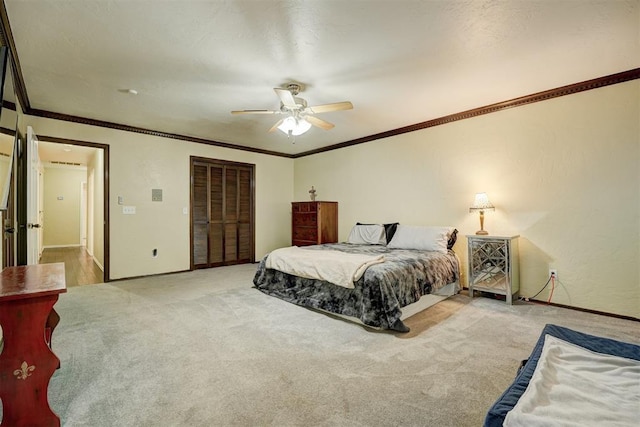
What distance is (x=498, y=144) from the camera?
12.5 ft

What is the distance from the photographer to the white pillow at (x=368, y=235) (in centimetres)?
473

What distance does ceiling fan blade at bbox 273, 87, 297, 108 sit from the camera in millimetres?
2762

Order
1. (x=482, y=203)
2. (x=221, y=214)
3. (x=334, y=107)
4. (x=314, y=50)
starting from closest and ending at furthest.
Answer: (x=314, y=50)
(x=334, y=107)
(x=482, y=203)
(x=221, y=214)

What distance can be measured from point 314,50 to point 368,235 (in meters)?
3.03

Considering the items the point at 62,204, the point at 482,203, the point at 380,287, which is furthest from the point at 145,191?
the point at 62,204

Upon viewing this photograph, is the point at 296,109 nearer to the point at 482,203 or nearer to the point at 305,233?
the point at 482,203

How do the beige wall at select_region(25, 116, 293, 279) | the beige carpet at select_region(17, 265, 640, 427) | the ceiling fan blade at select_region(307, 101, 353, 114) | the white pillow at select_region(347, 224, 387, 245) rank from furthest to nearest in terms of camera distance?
the white pillow at select_region(347, 224, 387, 245) < the beige wall at select_region(25, 116, 293, 279) < the ceiling fan blade at select_region(307, 101, 353, 114) < the beige carpet at select_region(17, 265, 640, 427)

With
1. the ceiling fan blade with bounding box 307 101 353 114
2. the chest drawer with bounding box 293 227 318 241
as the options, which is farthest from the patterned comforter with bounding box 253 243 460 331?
the chest drawer with bounding box 293 227 318 241

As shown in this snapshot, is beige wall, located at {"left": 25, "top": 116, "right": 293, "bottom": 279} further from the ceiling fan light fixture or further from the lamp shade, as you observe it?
the lamp shade

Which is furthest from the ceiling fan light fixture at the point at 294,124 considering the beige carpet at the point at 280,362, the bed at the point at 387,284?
the beige carpet at the point at 280,362

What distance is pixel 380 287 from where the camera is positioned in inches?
106

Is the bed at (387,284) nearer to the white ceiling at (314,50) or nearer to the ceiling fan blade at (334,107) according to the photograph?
the ceiling fan blade at (334,107)

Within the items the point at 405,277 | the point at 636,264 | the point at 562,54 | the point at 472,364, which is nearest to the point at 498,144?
the point at 562,54

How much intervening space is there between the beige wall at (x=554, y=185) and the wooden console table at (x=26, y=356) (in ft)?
14.0
